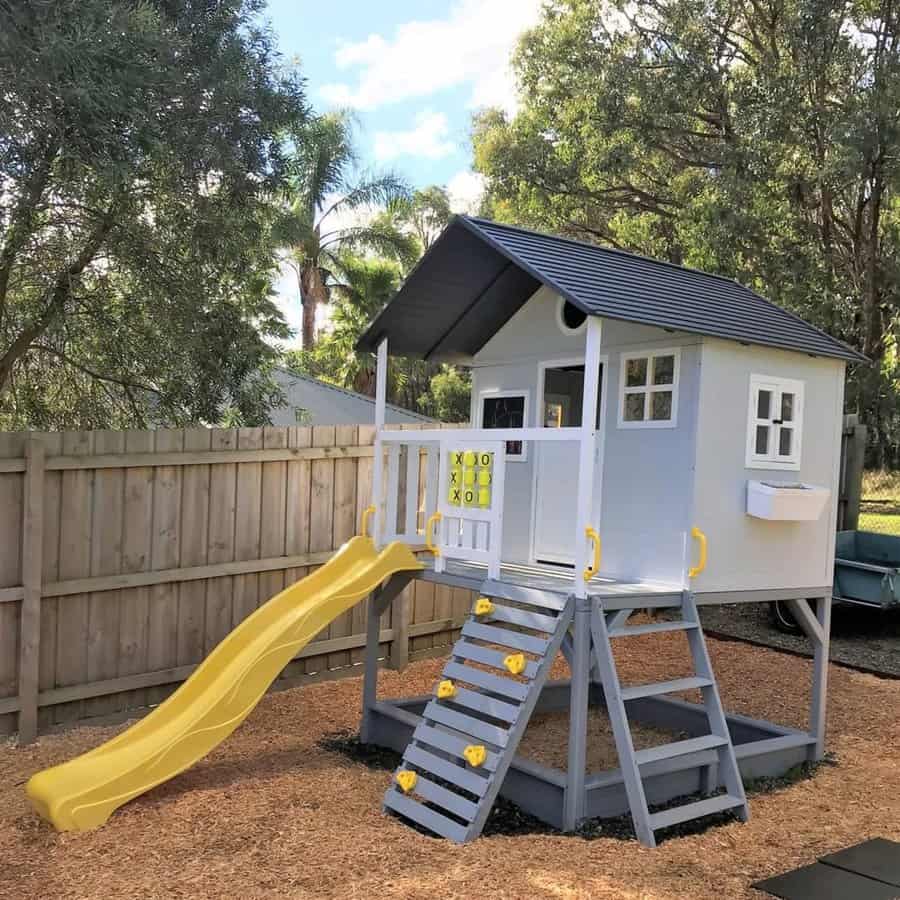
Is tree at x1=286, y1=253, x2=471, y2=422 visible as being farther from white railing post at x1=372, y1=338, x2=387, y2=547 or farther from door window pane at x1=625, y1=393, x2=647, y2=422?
door window pane at x1=625, y1=393, x2=647, y2=422

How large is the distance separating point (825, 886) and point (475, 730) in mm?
1864

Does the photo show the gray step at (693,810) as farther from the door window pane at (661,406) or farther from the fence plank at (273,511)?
the fence plank at (273,511)

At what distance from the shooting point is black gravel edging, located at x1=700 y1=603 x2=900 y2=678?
9.16m

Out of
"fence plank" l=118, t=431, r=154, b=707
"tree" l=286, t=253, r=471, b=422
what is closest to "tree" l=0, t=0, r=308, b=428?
"fence plank" l=118, t=431, r=154, b=707

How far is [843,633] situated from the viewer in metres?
10.0

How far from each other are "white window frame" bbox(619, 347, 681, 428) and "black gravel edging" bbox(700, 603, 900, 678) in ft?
14.6

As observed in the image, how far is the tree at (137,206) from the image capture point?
18.1 feet

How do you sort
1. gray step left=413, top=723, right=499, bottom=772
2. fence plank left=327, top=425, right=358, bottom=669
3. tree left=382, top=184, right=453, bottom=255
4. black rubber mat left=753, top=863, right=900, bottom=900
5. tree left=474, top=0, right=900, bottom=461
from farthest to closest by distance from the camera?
tree left=382, top=184, right=453, bottom=255 < tree left=474, top=0, right=900, bottom=461 < fence plank left=327, top=425, right=358, bottom=669 < gray step left=413, top=723, right=499, bottom=772 < black rubber mat left=753, top=863, right=900, bottom=900

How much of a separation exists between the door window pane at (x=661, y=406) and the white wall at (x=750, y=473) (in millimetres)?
271

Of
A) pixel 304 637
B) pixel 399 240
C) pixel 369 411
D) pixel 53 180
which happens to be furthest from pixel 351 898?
pixel 399 240

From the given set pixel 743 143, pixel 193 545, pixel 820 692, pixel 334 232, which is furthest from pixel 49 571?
pixel 334 232

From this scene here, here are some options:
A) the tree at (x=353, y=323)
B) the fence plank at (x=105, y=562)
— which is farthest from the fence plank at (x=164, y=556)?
the tree at (x=353, y=323)

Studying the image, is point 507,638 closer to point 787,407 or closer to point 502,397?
point 502,397

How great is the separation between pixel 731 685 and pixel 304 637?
4.44 m
